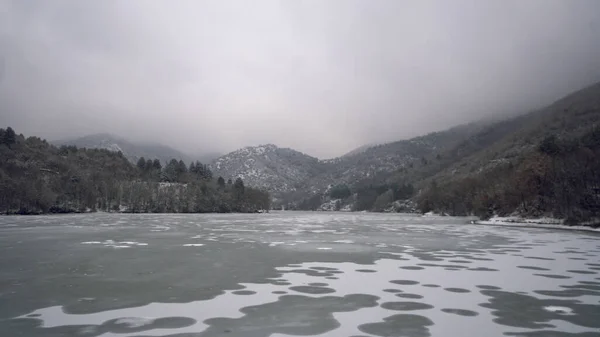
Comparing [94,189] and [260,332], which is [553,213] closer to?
[260,332]

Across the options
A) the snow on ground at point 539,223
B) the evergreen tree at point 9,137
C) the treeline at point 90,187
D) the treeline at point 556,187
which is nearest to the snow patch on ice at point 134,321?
the snow on ground at point 539,223

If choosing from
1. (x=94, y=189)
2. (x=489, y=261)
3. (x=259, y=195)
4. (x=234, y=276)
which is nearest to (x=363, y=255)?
(x=489, y=261)

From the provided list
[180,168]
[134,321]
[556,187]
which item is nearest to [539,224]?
[556,187]

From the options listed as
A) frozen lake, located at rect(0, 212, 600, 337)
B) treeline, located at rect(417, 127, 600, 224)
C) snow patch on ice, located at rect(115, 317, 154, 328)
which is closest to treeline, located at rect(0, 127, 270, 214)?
frozen lake, located at rect(0, 212, 600, 337)

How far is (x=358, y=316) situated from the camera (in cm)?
796

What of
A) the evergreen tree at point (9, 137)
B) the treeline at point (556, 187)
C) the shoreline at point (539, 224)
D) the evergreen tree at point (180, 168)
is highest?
the evergreen tree at point (9, 137)

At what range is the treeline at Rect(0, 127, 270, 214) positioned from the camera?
95812 mm

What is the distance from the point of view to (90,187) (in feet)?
386

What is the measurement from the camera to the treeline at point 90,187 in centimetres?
9581

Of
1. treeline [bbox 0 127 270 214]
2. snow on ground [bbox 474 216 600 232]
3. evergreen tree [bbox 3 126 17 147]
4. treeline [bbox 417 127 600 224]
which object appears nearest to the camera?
snow on ground [bbox 474 216 600 232]

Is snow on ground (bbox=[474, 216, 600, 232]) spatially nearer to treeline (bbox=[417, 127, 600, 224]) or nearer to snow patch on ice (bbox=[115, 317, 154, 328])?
treeline (bbox=[417, 127, 600, 224])

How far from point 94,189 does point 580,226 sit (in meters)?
Result: 120

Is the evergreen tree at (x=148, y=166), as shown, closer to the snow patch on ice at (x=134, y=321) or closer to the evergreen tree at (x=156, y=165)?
the evergreen tree at (x=156, y=165)

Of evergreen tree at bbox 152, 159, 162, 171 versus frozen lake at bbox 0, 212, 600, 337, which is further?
evergreen tree at bbox 152, 159, 162, 171
